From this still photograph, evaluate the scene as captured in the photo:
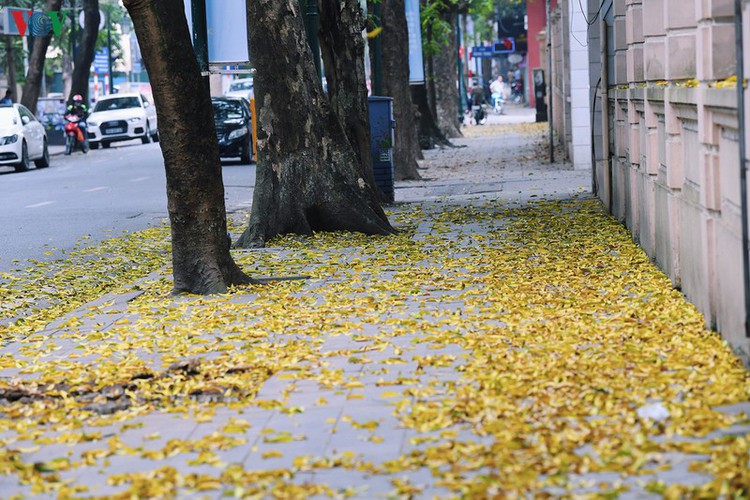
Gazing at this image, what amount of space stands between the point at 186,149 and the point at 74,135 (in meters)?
33.9

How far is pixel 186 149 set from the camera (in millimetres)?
11008

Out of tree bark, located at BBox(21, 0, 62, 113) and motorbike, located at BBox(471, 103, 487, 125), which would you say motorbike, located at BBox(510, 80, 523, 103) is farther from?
tree bark, located at BBox(21, 0, 62, 113)

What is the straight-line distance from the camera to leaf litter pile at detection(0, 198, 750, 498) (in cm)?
535

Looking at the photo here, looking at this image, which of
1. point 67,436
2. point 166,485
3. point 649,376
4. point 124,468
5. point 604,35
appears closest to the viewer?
point 166,485

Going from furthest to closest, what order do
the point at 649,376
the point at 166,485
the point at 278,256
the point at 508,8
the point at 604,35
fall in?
1. the point at 508,8
2. the point at 604,35
3. the point at 278,256
4. the point at 649,376
5. the point at 166,485

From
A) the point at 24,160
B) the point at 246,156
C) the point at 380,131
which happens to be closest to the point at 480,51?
the point at 246,156

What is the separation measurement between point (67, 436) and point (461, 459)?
185cm

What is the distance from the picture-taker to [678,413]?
236 inches

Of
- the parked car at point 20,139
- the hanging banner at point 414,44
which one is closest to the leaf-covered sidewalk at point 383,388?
the hanging banner at point 414,44

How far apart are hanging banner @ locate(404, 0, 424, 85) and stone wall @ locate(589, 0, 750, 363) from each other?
460 inches

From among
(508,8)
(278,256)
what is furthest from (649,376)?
(508,8)

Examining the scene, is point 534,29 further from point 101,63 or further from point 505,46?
point 101,63

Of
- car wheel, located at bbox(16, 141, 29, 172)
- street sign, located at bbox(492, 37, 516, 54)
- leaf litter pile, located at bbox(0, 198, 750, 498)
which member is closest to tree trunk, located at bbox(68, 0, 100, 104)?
car wheel, located at bbox(16, 141, 29, 172)

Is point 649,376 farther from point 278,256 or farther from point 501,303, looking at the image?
point 278,256
